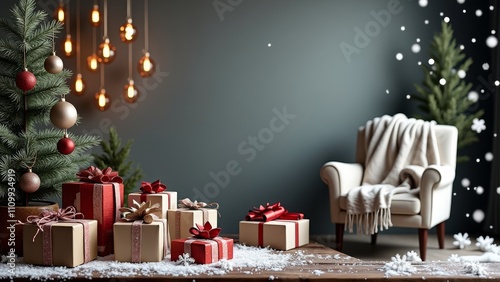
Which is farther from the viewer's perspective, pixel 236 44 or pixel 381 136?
pixel 236 44

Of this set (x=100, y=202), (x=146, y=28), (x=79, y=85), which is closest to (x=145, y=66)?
(x=146, y=28)

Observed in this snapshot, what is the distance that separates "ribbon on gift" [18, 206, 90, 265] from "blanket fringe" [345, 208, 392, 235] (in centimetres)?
246

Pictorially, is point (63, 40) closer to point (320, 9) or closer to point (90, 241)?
point (320, 9)

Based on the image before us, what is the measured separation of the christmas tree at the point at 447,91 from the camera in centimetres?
488

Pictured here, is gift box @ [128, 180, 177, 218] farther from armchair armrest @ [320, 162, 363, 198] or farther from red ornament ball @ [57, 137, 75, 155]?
armchair armrest @ [320, 162, 363, 198]

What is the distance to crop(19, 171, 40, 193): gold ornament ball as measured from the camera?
6.84 feet

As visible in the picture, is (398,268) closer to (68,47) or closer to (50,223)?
(50,223)

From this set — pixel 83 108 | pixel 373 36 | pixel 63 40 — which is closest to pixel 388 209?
pixel 373 36

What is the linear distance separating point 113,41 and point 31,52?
2795mm

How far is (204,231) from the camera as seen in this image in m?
1.98

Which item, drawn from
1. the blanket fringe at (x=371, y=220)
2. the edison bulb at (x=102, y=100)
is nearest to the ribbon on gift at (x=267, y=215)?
the blanket fringe at (x=371, y=220)

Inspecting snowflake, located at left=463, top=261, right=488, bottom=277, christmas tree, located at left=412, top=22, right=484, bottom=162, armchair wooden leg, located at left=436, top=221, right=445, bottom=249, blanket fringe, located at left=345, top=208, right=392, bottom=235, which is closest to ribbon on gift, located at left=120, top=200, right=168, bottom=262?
snowflake, located at left=463, top=261, right=488, bottom=277

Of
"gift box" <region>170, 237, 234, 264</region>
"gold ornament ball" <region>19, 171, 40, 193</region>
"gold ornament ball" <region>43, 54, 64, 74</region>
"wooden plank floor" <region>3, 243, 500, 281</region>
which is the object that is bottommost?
"wooden plank floor" <region>3, 243, 500, 281</region>

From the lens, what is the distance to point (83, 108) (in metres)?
4.97
